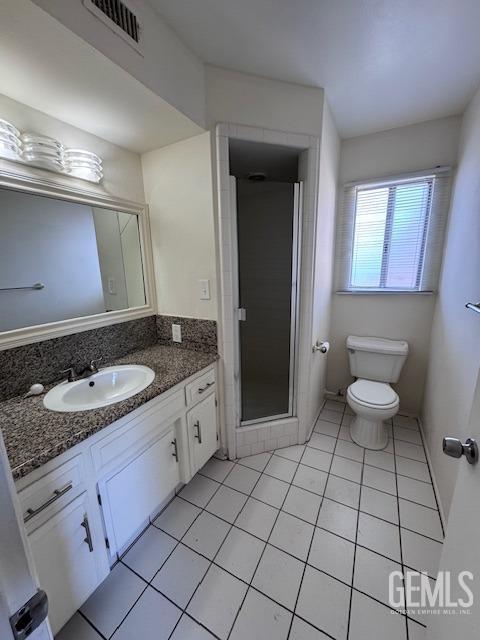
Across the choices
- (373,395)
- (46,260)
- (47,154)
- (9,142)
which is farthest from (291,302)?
(9,142)

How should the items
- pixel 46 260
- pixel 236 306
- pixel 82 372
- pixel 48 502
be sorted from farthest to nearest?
pixel 236 306 < pixel 82 372 < pixel 46 260 < pixel 48 502

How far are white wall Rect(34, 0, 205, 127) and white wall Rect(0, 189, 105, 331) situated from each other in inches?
27.8

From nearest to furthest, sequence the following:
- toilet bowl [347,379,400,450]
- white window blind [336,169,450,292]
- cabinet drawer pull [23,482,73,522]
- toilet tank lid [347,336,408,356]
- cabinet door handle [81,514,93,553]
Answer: cabinet drawer pull [23,482,73,522], cabinet door handle [81,514,93,553], toilet bowl [347,379,400,450], white window blind [336,169,450,292], toilet tank lid [347,336,408,356]

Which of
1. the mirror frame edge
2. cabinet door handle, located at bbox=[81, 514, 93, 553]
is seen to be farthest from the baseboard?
Answer: the mirror frame edge

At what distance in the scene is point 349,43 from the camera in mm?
1267

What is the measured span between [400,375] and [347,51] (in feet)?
7.48

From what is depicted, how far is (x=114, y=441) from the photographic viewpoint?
1.10 metres

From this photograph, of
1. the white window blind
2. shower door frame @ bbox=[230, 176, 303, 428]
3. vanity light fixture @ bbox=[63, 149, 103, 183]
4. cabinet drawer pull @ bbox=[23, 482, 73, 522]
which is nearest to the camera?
cabinet drawer pull @ bbox=[23, 482, 73, 522]

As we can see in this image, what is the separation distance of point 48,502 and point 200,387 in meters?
0.84

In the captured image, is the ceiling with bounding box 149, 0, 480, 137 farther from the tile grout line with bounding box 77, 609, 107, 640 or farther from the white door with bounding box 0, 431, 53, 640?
the tile grout line with bounding box 77, 609, 107, 640

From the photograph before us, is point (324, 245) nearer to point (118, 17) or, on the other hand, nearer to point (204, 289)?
point (204, 289)

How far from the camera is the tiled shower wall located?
122 cm

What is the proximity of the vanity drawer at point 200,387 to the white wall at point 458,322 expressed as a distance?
1349 millimetres

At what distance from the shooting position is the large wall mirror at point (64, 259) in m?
1.21
